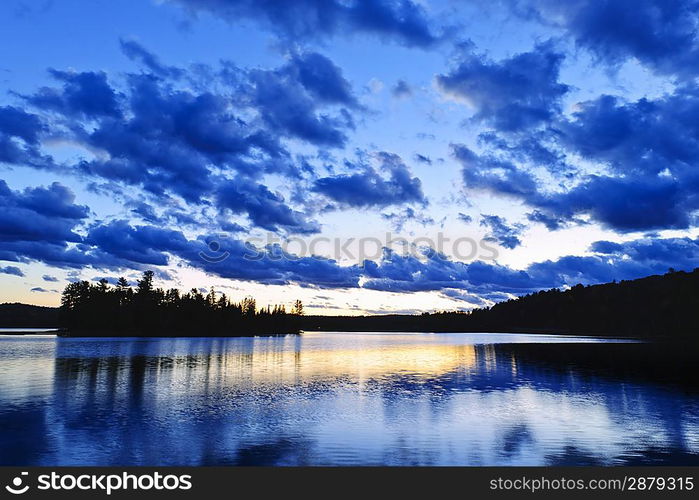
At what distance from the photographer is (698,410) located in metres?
44.6

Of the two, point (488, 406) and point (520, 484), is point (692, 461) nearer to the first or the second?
point (520, 484)

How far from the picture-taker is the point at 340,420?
40281mm

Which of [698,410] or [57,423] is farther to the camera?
[698,410]

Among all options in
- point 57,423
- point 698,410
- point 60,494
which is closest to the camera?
point 60,494

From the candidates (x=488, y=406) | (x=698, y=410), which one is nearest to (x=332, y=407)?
(x=488, y=406)

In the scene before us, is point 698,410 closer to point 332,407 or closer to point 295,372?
point 332,407

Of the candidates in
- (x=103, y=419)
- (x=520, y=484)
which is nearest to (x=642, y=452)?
(x=520, y=484)

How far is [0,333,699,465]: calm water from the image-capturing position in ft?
96.3

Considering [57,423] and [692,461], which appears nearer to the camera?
[692,461]

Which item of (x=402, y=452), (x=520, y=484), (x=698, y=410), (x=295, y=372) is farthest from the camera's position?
(x=295, y=372)

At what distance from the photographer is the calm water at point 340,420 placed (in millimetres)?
29359

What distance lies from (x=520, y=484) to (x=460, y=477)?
289 cm

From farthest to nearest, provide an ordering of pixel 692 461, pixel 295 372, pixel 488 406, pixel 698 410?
1. pixel 295 372
2. pixel 488 406
3. pixel 698 410
4. pixel 692 461

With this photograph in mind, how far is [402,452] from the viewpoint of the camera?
3011cm
